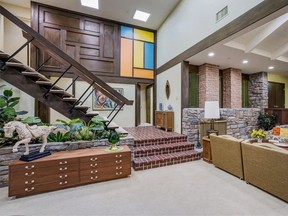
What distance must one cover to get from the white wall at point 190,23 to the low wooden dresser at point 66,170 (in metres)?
3.94

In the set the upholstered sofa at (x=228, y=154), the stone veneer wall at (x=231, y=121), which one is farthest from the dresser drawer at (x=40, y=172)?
the stone veneer wall at (x=231, y=121)

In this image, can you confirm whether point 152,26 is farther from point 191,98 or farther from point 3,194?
point 3,194

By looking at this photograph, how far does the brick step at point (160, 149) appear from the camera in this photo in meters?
3.88

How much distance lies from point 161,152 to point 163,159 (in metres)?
0.42

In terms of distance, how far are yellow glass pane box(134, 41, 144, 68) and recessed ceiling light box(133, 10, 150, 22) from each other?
3.28 feet

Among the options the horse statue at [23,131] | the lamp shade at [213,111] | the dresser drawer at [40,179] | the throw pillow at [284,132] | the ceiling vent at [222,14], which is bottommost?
the dresser drawer at [40,179]

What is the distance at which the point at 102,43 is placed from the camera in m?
6.61

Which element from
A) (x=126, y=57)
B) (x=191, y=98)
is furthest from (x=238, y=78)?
(x=126, y=57)

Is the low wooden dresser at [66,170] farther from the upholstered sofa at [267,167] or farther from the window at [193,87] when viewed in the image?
the window at [193,87]

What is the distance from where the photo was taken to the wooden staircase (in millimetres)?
3592

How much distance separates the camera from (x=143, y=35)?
24.0 ft

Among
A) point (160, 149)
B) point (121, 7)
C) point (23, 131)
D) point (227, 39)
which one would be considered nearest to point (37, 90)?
point (23, 131)

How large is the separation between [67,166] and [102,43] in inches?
Result: 220

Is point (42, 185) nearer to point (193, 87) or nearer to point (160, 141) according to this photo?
point (160, 141)
